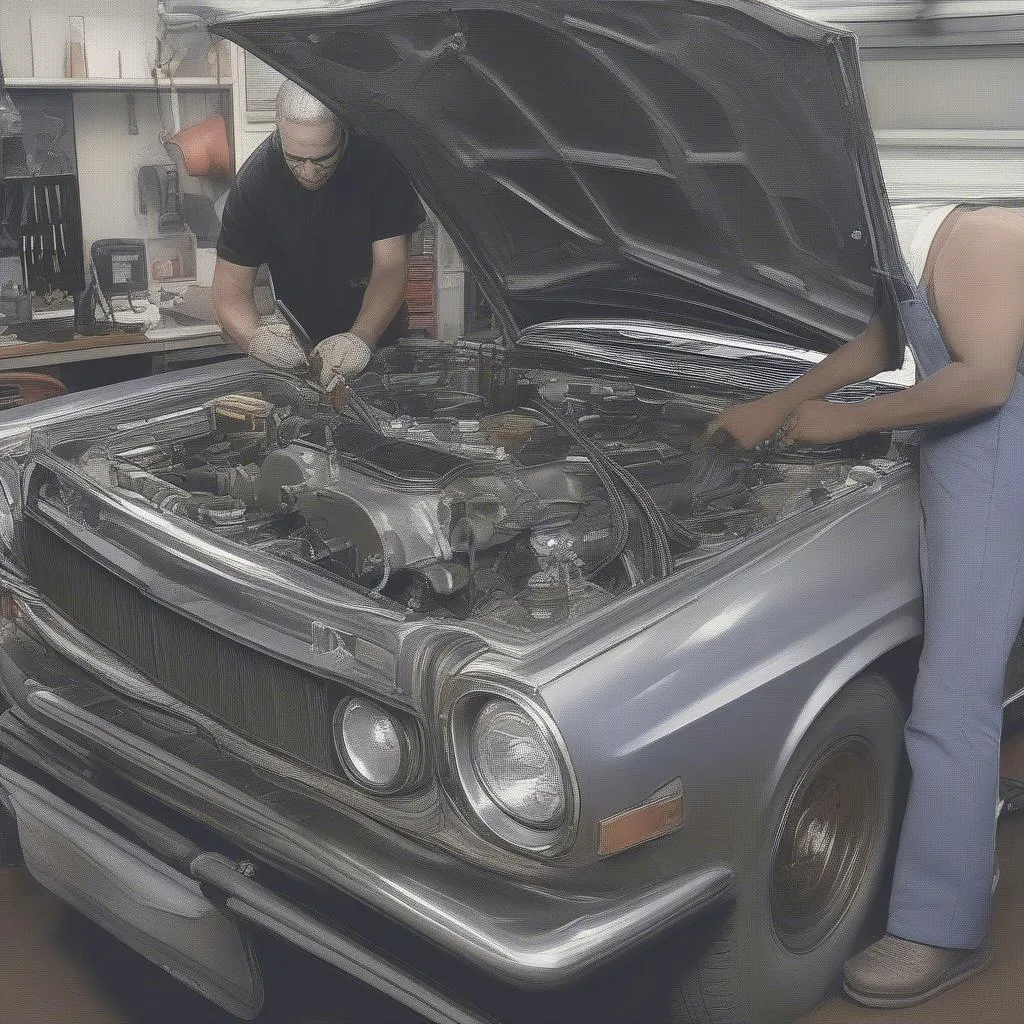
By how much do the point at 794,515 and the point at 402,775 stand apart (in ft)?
2.04

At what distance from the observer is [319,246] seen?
2246mm

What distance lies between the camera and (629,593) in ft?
4.15

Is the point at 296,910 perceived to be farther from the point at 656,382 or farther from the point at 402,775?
the point at 656,382

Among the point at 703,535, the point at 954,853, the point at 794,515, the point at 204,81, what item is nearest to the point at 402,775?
the point at 703,535

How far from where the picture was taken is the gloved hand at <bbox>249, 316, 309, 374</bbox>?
2.25 metres

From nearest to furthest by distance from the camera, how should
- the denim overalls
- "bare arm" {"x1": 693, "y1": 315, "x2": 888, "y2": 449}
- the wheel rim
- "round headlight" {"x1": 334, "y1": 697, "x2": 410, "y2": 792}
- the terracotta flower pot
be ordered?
"round headlight" {"x1": 334, "y1": 697, "x2": 410, "y2": 792} → the wheel rim → the denim overalls → "bare arm" {"x1": 693, "y1": 315, "x2": 888, "y2": 449} → the terracotta flower pot

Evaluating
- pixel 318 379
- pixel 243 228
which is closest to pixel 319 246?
pixel 243 228

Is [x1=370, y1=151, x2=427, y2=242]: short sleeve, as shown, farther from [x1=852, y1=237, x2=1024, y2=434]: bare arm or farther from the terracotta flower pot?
[x1=852, y1=237, x2=1024, y2=434]: bare arm

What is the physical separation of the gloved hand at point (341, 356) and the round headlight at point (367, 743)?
3.58ft

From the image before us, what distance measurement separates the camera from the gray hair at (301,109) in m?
2.01

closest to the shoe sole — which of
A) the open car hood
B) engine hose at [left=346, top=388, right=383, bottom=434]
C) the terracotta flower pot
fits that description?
the open car hood

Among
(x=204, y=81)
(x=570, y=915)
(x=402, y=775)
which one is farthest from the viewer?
(x=204, y=81)

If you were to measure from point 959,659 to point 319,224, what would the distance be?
1.48 metres

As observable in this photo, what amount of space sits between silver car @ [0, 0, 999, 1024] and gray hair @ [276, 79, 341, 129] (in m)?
0.05
